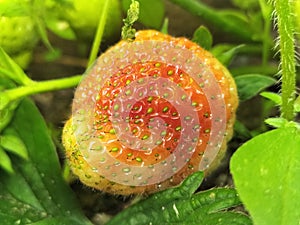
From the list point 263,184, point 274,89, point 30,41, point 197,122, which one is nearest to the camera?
point 263,184

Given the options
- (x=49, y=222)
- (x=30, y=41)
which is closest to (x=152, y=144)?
(x=49, y=222)

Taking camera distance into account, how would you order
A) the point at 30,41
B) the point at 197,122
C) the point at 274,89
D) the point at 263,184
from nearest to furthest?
1. the point at 263,184
2. the point at 197,122
3. the point at 30,41
4. the point at 274,89

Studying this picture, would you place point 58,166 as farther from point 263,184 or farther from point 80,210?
point 263,184

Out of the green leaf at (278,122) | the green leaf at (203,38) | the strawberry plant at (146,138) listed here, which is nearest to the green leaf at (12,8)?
the strawberry plant at (146,138)

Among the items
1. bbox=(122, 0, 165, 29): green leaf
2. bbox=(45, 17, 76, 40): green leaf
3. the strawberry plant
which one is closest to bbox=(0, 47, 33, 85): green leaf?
the strawberry plant

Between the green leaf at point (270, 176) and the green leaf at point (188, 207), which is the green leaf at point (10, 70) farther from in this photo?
the green leaf at point (270, 176)

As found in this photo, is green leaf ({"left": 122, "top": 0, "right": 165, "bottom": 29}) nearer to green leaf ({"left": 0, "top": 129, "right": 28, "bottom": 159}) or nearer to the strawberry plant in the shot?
the strawberry plant

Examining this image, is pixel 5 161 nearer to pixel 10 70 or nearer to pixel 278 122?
pixel 10 70
